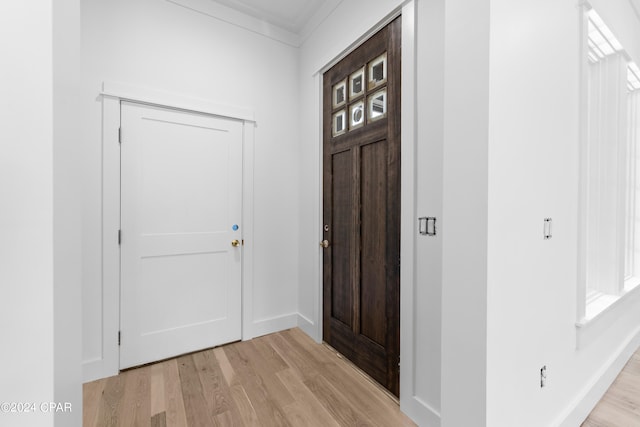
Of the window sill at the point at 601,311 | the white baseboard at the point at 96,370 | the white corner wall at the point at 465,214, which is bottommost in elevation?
the white baseboard at the point at 96,370

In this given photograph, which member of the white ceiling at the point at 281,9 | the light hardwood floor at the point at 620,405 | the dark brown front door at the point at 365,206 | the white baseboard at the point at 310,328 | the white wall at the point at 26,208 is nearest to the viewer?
the white wall at the point at 26,208

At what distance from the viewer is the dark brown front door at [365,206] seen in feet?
5.79

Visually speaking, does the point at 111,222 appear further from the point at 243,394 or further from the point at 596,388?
the point at 596,388

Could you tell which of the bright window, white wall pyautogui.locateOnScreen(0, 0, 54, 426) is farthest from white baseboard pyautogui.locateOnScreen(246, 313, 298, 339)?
the bright window

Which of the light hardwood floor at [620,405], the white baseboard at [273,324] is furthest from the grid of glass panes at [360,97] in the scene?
the light hardwood floor at [620,405]

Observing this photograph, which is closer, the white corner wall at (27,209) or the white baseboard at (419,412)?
the white corner wall at (27,209)

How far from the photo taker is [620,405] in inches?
67.1

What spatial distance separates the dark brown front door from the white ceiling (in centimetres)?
65

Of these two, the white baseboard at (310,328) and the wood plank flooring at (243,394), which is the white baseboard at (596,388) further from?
the white baseboard at (310,328)

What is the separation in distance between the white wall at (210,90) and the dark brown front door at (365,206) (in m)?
0.49

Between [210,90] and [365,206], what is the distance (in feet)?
5.50

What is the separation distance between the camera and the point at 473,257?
1.00m

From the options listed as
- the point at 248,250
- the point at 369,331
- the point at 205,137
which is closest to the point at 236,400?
the point at 369,331

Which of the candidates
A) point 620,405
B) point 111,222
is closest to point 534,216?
point 620,405
